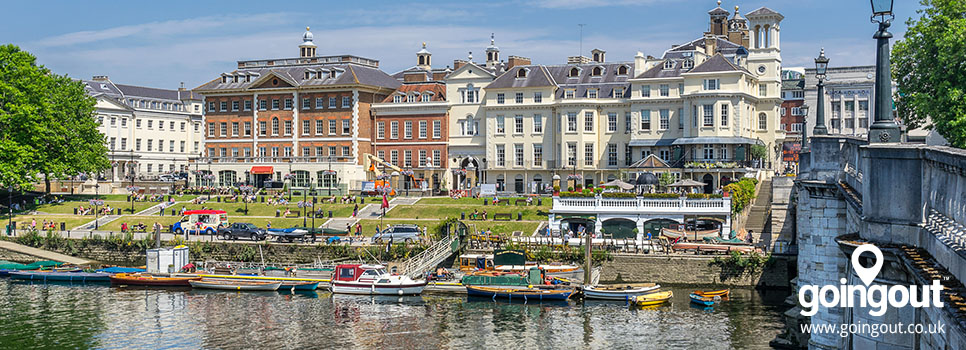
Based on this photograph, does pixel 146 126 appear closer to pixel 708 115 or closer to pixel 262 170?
pixel 262 170

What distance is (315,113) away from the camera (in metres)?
97.6

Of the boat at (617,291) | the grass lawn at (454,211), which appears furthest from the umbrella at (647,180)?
the boat at (617,291)

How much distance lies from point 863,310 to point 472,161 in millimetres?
74406

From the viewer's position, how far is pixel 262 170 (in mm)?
97438

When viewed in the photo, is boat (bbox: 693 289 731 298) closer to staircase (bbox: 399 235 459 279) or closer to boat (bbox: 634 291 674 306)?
boat (bbox: 634 291 674 306)

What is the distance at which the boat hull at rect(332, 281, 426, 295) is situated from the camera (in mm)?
51562

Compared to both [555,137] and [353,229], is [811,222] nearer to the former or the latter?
[353,229]

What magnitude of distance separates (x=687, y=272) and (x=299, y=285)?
21.0 metres

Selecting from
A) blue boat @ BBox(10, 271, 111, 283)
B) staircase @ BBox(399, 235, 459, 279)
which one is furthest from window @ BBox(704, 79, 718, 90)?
blue boat @ BBox(10, 271, 111, 283)

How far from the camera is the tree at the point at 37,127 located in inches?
2977

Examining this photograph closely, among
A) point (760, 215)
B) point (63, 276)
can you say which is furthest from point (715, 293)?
point (63, 276)

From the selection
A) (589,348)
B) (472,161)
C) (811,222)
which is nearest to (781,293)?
(589,348)

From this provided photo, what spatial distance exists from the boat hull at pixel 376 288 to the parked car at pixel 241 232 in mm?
14402

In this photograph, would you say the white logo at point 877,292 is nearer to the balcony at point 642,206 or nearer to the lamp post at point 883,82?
the lamp post at point 883,82
